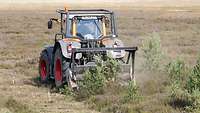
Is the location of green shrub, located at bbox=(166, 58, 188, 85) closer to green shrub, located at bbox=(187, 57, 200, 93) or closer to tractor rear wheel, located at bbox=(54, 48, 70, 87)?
green shrub, located at bbox=(187, 57, 200, 93)

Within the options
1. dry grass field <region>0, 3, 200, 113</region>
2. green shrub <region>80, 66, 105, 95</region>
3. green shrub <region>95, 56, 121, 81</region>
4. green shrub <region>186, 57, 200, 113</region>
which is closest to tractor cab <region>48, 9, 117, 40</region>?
green shrub <region>95, 56, 121, 81</region>

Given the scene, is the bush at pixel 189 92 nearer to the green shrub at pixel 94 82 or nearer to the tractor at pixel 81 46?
the green shrub at pixel 94 82

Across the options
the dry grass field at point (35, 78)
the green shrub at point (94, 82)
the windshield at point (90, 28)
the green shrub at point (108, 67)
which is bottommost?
the dry grass field at point (35, 78)

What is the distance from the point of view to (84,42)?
15.8 meters

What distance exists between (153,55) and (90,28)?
91.5 inches

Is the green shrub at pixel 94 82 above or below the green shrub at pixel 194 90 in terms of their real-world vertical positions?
below

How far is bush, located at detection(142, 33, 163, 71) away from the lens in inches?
683

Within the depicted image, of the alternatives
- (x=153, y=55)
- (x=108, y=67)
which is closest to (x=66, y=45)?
(x=108, y=67)

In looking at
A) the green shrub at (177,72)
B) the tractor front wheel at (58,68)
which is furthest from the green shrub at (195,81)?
the tractor front wheel at (58,68)

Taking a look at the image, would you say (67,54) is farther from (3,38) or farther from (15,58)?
(3,38)

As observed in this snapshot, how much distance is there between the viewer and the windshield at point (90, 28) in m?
16.1

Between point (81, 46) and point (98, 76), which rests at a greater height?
point (81, 46)

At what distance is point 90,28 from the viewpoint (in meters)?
16.2

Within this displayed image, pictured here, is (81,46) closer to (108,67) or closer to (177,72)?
(108,67)
